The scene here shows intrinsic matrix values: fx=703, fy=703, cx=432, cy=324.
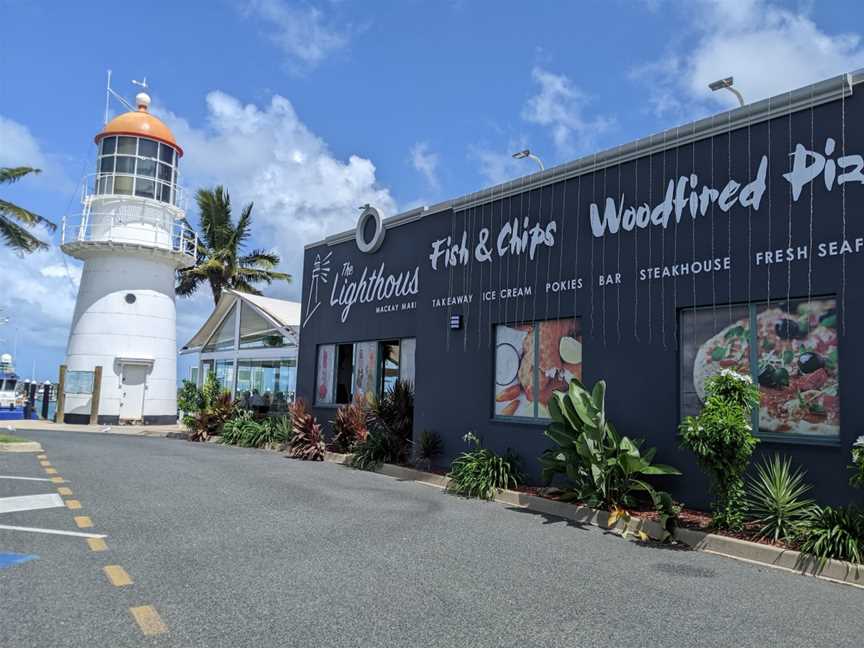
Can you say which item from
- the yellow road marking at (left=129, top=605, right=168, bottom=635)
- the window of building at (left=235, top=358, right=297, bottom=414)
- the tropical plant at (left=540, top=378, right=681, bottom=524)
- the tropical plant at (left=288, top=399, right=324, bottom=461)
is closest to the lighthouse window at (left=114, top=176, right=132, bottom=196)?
the window of building at (left=235, top=358, right=297, bottom=414)

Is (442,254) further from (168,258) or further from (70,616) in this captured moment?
(168,258)

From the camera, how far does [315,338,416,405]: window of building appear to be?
52.3 feet

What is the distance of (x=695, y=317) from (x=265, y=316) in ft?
48.7

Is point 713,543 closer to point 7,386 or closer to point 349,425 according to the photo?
point 349,425

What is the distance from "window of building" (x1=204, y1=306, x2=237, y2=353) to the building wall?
10794mm

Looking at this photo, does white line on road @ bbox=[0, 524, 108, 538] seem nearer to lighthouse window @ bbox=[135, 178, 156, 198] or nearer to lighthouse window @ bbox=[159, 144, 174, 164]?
lighthouse window @ bbox=[135, 178, 156, 198]

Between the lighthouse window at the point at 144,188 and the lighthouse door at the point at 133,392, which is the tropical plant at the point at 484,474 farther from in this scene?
the lighthouse window at the point at 144,188

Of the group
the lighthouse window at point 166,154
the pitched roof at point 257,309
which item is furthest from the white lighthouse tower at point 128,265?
the pitched roof at point 257,309

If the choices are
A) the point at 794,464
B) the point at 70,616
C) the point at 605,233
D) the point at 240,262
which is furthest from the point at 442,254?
the point at 240,262

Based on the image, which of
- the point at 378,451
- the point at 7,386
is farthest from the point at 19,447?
the point at 7,386

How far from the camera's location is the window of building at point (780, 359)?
828 cm

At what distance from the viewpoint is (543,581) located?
6301mm

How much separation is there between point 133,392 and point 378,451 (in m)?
17.3

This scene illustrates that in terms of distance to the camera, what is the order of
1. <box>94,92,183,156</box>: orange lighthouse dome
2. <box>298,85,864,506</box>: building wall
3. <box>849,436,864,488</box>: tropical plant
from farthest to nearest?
<box>94,92,183,156</box>: orange lighthouse dome < <box>298,85,864,506</box>: building wall < <box>849,436,864,488</box>: tropical plant
